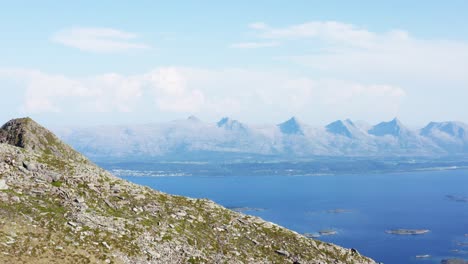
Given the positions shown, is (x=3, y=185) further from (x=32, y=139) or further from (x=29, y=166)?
Answer: (x=32, y=139)

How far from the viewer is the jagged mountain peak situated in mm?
96000

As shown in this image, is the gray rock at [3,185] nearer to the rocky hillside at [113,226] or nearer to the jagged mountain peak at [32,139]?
the rocky hillside at [113,226]

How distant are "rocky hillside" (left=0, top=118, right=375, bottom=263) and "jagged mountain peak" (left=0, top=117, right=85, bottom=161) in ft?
113

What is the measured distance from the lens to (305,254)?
208 feet

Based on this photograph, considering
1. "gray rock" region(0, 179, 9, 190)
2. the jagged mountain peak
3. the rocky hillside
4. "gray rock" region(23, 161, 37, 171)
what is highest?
the jagged mountain peak

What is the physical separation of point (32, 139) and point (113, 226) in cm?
5269

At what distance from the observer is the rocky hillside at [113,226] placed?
4616cm

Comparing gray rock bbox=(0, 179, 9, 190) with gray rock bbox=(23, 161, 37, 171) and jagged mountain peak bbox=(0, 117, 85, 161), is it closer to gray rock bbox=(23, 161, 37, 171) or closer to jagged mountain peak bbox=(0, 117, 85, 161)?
gray rock bbox=(23, 161, 37, 171)

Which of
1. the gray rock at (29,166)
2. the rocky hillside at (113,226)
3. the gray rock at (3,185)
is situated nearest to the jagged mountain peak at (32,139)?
the rocky hillside at (113,226)

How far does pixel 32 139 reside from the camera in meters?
97.1

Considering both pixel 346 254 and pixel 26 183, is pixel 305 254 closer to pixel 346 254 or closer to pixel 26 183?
pixel 346 254

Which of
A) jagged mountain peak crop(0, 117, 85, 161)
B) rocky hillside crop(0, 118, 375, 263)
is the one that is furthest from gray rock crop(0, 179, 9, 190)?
jagged mountain peak crop(0, 117, 85, 161)

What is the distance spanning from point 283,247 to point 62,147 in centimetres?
5704

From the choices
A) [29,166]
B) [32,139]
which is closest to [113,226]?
[29,166]
